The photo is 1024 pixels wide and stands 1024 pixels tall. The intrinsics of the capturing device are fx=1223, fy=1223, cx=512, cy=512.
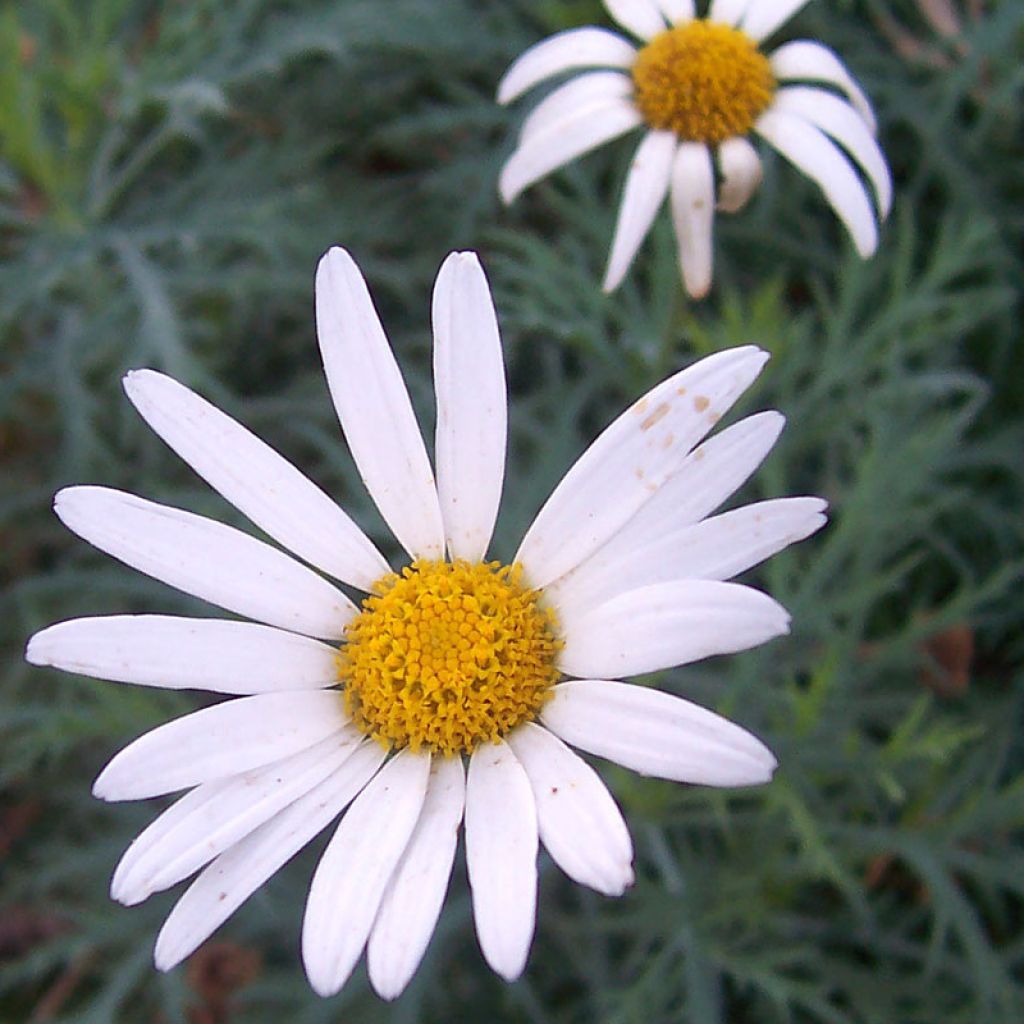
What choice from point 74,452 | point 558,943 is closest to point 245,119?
point 74,452

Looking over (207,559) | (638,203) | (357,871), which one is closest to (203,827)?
(357,871)

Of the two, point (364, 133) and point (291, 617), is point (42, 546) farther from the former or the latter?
point (291, 617)

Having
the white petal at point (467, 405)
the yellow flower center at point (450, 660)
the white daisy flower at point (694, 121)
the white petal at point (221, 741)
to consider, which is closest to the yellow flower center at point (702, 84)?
the white daisy flower at point (694, 121)

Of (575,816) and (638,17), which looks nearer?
(575,816)

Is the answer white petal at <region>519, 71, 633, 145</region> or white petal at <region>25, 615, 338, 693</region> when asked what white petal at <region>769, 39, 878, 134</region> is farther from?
white petal at <region>25, 615, 338, 693</region>

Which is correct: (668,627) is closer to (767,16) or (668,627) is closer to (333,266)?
(333,266)
